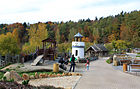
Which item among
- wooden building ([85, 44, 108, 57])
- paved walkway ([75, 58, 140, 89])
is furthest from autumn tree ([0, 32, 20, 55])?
wooden building ([85, 44, 108, 57])

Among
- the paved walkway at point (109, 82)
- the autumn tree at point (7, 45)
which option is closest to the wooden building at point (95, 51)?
the autumn tree at point (7, 45)

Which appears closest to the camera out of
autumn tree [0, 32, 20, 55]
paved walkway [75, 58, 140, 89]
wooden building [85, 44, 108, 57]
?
paved walkway [75, 58, 140, 89]

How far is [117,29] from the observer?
81.1 meters

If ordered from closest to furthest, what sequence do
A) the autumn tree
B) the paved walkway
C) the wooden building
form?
the paved walkway
the autumn tree
the wooden building

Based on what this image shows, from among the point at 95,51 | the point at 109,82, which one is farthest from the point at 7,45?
A: the point at 109,82

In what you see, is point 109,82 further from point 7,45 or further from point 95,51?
point 95,51

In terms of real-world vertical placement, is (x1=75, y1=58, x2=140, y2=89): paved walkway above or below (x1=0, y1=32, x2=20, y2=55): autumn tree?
below

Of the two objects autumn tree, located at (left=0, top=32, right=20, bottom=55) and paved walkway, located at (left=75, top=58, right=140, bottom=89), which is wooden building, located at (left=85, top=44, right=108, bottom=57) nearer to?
autumn tree, located at (left=0, top=32, right=20, bottom=55)

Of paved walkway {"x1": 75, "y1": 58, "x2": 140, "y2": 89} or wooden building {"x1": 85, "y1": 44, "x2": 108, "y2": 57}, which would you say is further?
wooden building {"x1": 85, "y1": 44, "x2": 108, "y2": 57}

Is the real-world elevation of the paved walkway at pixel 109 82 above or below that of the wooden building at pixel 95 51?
below

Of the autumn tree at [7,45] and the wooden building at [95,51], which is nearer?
the autumn tree at [7,45]

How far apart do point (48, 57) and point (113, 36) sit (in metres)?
53.4

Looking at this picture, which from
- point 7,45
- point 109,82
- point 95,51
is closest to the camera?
point 109,82

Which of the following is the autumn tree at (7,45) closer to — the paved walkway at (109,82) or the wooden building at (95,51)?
the paved walkway at (109,82)
